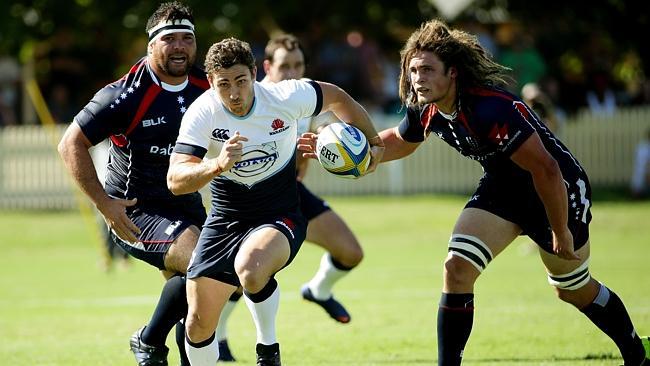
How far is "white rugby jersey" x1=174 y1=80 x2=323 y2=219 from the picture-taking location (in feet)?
22.5

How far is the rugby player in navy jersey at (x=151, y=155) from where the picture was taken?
7484 millimetres

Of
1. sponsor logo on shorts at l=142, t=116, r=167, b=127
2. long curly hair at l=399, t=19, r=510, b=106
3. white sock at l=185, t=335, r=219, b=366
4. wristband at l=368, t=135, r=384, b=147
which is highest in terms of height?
long curly hair at l=399, t=19, r=510, b=106

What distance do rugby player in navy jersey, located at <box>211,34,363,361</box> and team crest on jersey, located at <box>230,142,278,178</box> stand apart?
2.36 m

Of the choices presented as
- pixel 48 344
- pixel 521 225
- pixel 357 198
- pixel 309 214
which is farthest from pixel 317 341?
pixel 357 198

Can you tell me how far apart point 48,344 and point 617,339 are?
15.9 ft

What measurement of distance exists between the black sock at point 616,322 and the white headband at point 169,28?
319cm

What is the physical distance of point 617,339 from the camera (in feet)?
24.7


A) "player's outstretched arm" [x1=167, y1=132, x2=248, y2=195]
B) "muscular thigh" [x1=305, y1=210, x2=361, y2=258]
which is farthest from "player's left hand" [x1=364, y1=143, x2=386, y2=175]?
"muscular thigh" [x1=305, y1=210, x2=361, y2=258]

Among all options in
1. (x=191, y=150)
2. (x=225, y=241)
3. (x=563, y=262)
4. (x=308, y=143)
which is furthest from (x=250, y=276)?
(x=563, y=262)

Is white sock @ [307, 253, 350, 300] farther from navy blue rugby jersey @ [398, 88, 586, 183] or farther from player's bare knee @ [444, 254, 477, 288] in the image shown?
player's bare knee @ [444, 254, 477, 288]

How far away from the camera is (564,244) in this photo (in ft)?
22.6

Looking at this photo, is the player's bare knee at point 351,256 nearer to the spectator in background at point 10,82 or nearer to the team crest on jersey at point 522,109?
the team crest on jersey at point 522,109

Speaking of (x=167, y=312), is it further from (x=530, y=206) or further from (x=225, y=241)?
(x=530, y=206)

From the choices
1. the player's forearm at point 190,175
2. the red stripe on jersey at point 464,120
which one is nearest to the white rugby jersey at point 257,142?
the player's forearm at point 190,175
